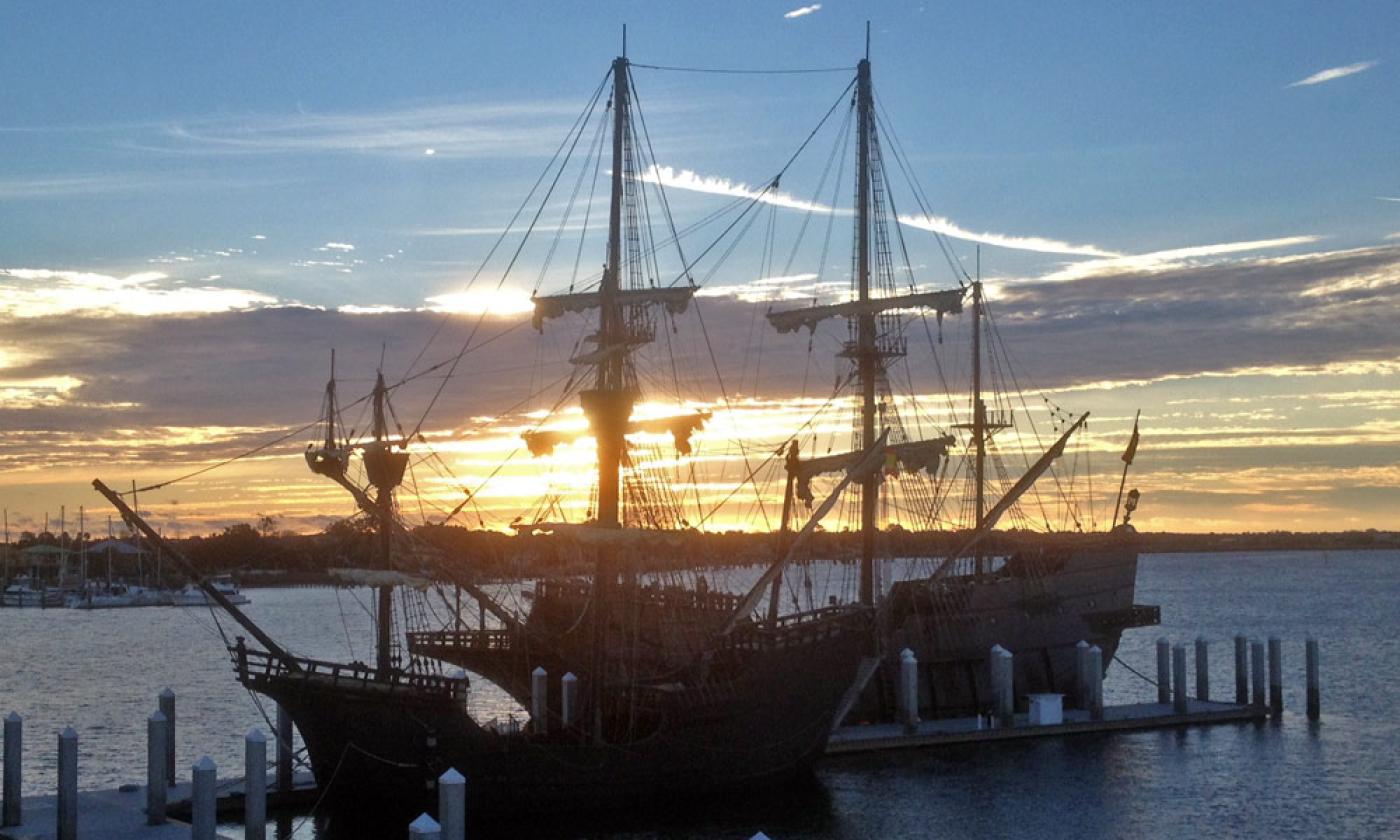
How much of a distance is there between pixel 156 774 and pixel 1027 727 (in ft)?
88.6

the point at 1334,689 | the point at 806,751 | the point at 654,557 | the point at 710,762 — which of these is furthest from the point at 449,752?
the point at 1334,689

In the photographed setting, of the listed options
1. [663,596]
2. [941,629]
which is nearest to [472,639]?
[663,596]

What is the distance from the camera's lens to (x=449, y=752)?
3459 centimetres

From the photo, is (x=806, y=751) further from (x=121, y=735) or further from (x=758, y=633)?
(x=121, y=735)

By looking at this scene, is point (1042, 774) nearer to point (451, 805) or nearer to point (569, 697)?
point (569, 697)

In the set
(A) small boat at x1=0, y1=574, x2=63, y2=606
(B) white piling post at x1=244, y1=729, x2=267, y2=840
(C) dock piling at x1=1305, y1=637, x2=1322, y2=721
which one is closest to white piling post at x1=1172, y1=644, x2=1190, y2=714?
(C) dock piling at x1=1305, y1=637, x2=1322, y2=721

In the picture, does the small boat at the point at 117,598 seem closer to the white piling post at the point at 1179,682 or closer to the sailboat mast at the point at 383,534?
the white piling post at the point at 1179,682

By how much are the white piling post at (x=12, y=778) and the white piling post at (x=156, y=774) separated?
2715 millimetres

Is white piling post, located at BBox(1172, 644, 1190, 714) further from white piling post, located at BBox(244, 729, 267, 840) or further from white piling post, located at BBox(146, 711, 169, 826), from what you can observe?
white piling post, located at BBox(146, 711, 169, 826)

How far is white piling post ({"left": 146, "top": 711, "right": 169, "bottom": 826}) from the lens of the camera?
30.4 metres

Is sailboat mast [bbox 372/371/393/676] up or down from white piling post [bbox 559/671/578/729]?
up

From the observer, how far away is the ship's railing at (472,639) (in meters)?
44.7

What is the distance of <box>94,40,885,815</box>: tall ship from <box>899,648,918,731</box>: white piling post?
2.54m

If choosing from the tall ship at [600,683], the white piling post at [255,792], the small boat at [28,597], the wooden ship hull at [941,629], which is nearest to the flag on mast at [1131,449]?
the wooden ship hull at [941,629]
